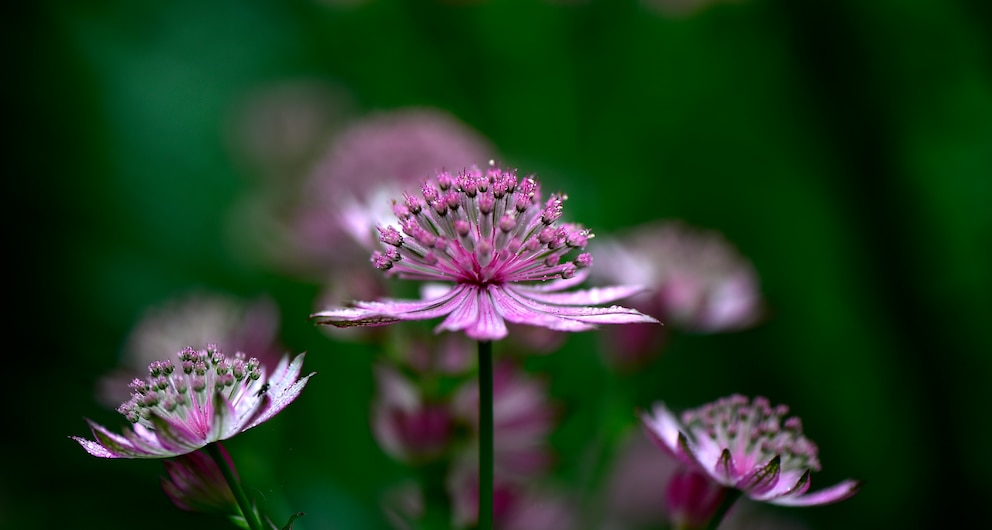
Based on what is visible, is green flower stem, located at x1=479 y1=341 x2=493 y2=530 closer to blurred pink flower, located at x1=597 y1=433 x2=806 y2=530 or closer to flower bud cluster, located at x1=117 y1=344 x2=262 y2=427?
flower bud cluster, located at x1=117 y1=344 x2=262 y2=427

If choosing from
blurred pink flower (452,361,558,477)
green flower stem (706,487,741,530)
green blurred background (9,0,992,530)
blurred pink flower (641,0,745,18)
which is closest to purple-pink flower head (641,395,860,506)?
green flower stem (706,487,741,530)

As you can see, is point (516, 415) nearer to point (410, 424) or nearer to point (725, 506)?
point (410, 424)

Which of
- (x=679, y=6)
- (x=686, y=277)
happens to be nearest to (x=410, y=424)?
(x=686, y=277)

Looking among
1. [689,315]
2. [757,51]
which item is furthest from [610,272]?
[757,51]

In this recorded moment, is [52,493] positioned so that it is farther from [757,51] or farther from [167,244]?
[757,51]

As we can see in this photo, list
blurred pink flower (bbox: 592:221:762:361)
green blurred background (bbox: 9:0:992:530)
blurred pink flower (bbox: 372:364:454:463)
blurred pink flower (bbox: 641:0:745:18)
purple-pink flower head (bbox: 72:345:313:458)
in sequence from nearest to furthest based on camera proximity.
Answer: purple-pink flower head (bbox: 72:345:313:458) < blurred pink flower (bbox: 372:364:454:463) < blurred pink flower (bbox: 592:221:762:361) < green blurred background (bbox: 9:0:992:530) < blurred pink flower (bbox: 641:0:745:18)

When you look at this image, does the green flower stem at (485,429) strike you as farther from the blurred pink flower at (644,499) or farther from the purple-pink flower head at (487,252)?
the blurred pink flower at (644,499)

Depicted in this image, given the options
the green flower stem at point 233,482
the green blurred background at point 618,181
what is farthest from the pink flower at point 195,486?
the green blurred background at point 618,181
